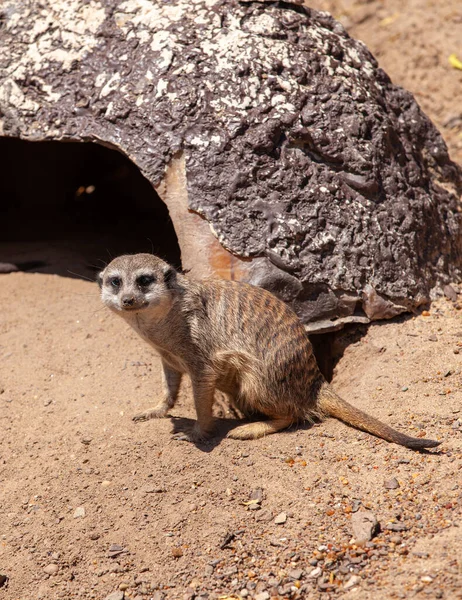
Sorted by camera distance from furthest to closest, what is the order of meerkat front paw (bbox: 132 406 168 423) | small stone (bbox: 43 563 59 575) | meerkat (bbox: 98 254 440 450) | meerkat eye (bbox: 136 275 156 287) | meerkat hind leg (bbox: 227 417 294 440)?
meerkat front paw (bbox: 132 406 168 423), meerkat hind leg (bbox: 227 417 294 440), meerkat (bbox: 98 254 440 450), meerkat eye (bbox: 136 275 156 287), small stone (bbox: 43 563 59 575)

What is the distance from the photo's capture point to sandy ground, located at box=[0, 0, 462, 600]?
2.77m

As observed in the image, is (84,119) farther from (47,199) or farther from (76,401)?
(47,199)

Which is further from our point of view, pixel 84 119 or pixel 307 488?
pixel 84 119

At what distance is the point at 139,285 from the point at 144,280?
0.12 ft

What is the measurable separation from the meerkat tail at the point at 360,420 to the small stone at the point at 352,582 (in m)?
0.82

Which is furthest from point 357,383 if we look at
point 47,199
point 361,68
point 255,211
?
point 47,199

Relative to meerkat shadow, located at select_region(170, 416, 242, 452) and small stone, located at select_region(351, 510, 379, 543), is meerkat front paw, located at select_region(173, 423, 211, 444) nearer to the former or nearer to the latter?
meerkat shadow, located at select_region(170, 416, 242, 452)

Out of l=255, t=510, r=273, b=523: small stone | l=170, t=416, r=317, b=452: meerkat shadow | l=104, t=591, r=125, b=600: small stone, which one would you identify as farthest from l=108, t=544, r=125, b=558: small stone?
l=170, t=416, r=317, b=452: meerkat shadow

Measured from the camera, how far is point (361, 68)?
4516mm

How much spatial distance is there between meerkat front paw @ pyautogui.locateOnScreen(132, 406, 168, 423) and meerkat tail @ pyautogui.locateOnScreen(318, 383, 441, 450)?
898 mm

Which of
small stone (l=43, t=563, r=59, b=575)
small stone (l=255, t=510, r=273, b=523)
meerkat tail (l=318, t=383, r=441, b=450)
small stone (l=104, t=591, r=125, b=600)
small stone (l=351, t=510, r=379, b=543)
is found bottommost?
small stone (l=43, t=563, r=59, b=575)

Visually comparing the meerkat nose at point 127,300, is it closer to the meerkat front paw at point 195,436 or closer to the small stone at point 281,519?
the meerkat front paw at point 195,436

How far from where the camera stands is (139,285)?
3463mm

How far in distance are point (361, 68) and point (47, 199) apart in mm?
3165
